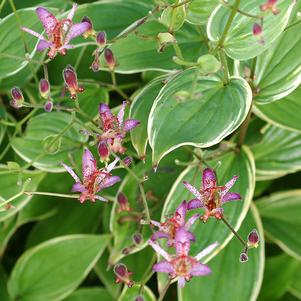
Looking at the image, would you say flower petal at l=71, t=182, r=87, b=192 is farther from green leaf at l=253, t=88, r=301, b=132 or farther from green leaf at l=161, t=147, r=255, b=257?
green leaf at l=253, t=88, r=301, b=132

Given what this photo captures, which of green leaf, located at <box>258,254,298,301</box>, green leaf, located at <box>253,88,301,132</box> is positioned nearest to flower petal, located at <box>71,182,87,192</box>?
green leaf, located at <box>253,88,301,132</box>

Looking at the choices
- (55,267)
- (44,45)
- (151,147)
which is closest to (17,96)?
(44,45)

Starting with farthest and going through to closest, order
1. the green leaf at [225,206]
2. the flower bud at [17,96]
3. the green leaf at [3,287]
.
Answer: the green leaf at [3,287], the green leaf at [225,206], the flower bud at [17,96]

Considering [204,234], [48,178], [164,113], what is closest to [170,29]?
[164,113]

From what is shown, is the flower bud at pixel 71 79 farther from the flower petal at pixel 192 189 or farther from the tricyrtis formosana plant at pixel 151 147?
the flower petal at pixel 192 189

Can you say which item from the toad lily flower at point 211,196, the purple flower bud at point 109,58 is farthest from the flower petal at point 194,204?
the purple flower bud at point 109,58

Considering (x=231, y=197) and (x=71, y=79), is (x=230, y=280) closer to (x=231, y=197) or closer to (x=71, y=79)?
(x=231, y=197)

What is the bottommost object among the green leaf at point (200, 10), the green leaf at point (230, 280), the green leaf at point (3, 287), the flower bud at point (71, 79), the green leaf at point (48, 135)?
the green leaf at point (3, 287)
